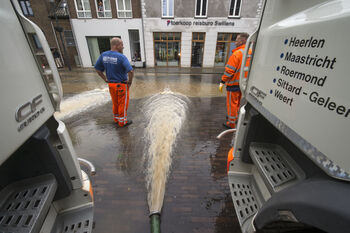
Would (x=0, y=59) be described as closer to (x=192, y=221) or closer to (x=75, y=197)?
(x=75, y=197)

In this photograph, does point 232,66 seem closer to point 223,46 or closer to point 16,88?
point 16,88

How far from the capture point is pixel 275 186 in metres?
1.48

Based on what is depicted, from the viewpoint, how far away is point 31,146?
133 centimetres

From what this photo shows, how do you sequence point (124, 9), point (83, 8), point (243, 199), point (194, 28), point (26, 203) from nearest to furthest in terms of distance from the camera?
point (26, 203)
point (243, 199)
point (124, 9)
point (83, 8)
point (194, 28)

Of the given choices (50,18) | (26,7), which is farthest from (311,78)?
(26,7)

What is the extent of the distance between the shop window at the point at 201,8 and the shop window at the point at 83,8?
9.09 meters

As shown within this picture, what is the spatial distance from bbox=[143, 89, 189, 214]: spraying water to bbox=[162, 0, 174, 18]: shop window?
10.0m

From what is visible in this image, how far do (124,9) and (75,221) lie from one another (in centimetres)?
1593

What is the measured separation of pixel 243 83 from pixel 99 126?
3.89 metres

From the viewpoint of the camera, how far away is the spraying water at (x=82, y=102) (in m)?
5.32

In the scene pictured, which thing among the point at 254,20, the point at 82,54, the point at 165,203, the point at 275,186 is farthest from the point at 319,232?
the point at 82,54

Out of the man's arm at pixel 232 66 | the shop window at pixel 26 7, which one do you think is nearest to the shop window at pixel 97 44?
the shop window at pixel 26 7

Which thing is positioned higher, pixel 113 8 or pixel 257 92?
pixel 113 8

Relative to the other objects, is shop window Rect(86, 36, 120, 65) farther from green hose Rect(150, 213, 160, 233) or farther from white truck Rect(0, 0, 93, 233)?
green hose Rect(150, 213, 160, 233)
